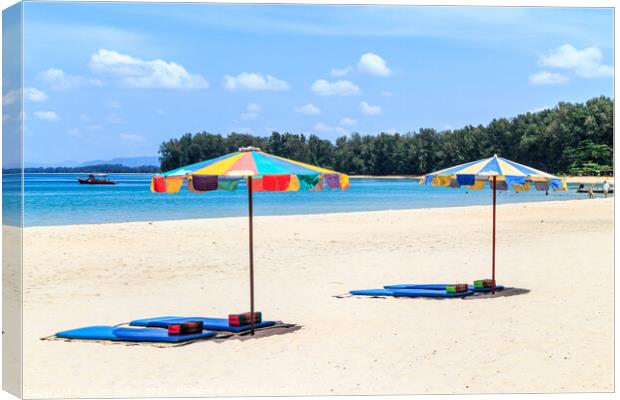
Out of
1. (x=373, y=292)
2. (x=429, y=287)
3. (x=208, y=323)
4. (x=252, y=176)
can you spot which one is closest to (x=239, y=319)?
(x=208, y=323)

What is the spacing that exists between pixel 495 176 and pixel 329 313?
3434 millimetres

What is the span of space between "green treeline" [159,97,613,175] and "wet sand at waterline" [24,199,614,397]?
5855 cm

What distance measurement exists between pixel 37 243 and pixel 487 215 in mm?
18337

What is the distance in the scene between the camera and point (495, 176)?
13.0 metres

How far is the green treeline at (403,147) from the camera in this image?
84.2 metres

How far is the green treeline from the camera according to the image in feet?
276

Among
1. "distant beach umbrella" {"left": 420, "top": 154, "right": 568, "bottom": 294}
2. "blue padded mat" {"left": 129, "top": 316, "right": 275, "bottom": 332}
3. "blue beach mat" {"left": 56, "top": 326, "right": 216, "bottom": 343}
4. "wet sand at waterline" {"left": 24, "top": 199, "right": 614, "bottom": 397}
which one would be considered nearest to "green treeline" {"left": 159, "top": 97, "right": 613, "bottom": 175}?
"wet sand at waterline" {"left": 24, "top": 199, "right": 614, "bottom": 397}

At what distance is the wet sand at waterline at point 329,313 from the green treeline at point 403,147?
5855 cm

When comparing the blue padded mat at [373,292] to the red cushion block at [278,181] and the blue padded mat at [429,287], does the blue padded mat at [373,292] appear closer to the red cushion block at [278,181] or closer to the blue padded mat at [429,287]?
the blue padded mat at [429,287]

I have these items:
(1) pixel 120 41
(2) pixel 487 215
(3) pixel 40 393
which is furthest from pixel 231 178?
(1) pixel 120 41

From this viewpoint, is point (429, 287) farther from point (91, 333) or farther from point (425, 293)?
point (91, 333)

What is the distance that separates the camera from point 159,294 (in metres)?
13.5

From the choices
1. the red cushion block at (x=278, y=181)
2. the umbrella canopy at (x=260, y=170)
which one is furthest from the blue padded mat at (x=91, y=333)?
the red cushion block at (x=278, y=181)

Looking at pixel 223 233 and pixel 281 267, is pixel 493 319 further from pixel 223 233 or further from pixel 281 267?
pixel 223 233
